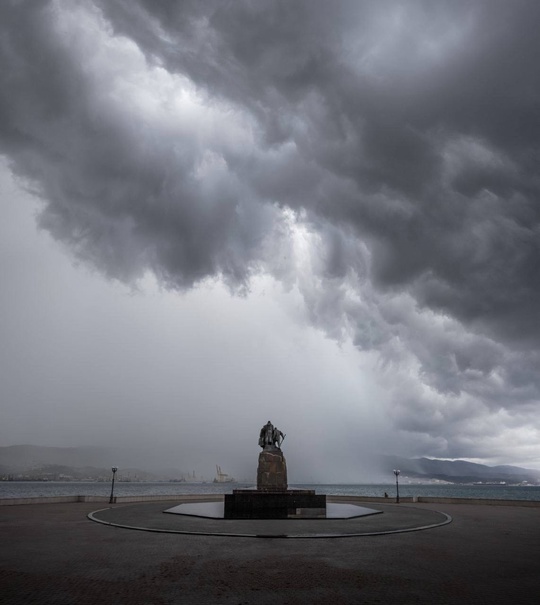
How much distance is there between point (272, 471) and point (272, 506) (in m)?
5.39

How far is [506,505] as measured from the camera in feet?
135

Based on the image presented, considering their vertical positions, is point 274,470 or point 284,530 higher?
point 274,470

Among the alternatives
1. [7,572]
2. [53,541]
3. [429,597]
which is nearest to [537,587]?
[429,597]

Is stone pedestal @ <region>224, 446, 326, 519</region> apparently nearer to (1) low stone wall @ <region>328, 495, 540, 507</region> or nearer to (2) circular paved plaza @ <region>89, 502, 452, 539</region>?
(2) circular paved plaza @ <region>89, 502, 452, 539</region>

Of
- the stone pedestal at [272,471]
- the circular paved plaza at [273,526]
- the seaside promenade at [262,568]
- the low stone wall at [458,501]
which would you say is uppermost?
the stone pedestal at [272,471]

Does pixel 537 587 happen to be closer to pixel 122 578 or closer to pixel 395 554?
pixel 395 554

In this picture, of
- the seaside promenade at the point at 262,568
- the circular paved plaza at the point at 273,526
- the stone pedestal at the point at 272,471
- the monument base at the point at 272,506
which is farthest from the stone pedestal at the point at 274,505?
the seaside promenade at the point at 262,568

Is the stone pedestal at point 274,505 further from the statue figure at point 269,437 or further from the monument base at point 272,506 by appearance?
the statue figure at point 269,437

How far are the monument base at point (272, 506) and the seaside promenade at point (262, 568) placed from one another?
5705 mm

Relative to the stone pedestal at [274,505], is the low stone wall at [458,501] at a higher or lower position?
lower

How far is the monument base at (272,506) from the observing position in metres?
25.1

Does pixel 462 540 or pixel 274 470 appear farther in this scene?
pixel 274 470

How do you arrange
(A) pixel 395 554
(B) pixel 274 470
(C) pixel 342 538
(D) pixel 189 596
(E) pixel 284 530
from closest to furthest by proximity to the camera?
(D) pixel 189 596 → (A) pixel 395 554 → (C) pixel 342 538 → (E) pixel 284 530 → (B) pixel 274 470

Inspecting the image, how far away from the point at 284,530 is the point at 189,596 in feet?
37.3
